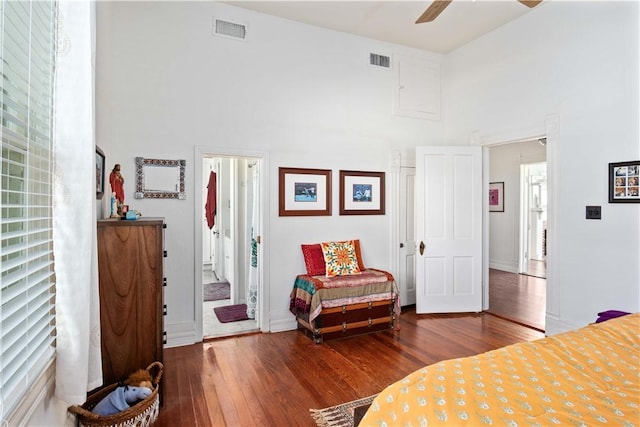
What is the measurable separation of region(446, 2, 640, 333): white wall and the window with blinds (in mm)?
4307


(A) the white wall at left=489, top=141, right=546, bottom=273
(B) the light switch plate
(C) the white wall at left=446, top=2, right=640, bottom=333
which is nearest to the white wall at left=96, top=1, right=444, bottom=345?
(C) the white wall at left=446, top=2, right=640, bottom=333

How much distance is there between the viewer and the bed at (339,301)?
3.64m

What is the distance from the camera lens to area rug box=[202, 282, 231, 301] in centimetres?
546

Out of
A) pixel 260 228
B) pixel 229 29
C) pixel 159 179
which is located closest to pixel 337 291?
pixel 260 228

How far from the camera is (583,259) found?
3529 mm

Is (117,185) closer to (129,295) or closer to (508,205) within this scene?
(129,295)

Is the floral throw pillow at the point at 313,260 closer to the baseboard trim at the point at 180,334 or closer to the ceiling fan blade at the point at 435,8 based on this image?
the baseboard trim at the point at 180,334

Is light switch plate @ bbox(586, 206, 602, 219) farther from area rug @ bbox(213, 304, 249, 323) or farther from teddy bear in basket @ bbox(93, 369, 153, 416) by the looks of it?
teddy bear in basket @ bbox(93, 369, 153, 416)

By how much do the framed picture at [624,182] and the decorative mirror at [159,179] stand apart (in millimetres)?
4170

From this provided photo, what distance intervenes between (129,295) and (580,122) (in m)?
4.34

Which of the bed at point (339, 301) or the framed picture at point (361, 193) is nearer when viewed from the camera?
the bed at point (339, 301)

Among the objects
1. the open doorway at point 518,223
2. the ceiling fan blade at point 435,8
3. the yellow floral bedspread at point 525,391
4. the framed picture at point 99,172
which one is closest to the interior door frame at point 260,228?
the framed picture at point 99,172

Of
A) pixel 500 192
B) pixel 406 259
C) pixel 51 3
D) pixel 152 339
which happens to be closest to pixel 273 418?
pixel 152 339

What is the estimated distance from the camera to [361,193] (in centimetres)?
456
